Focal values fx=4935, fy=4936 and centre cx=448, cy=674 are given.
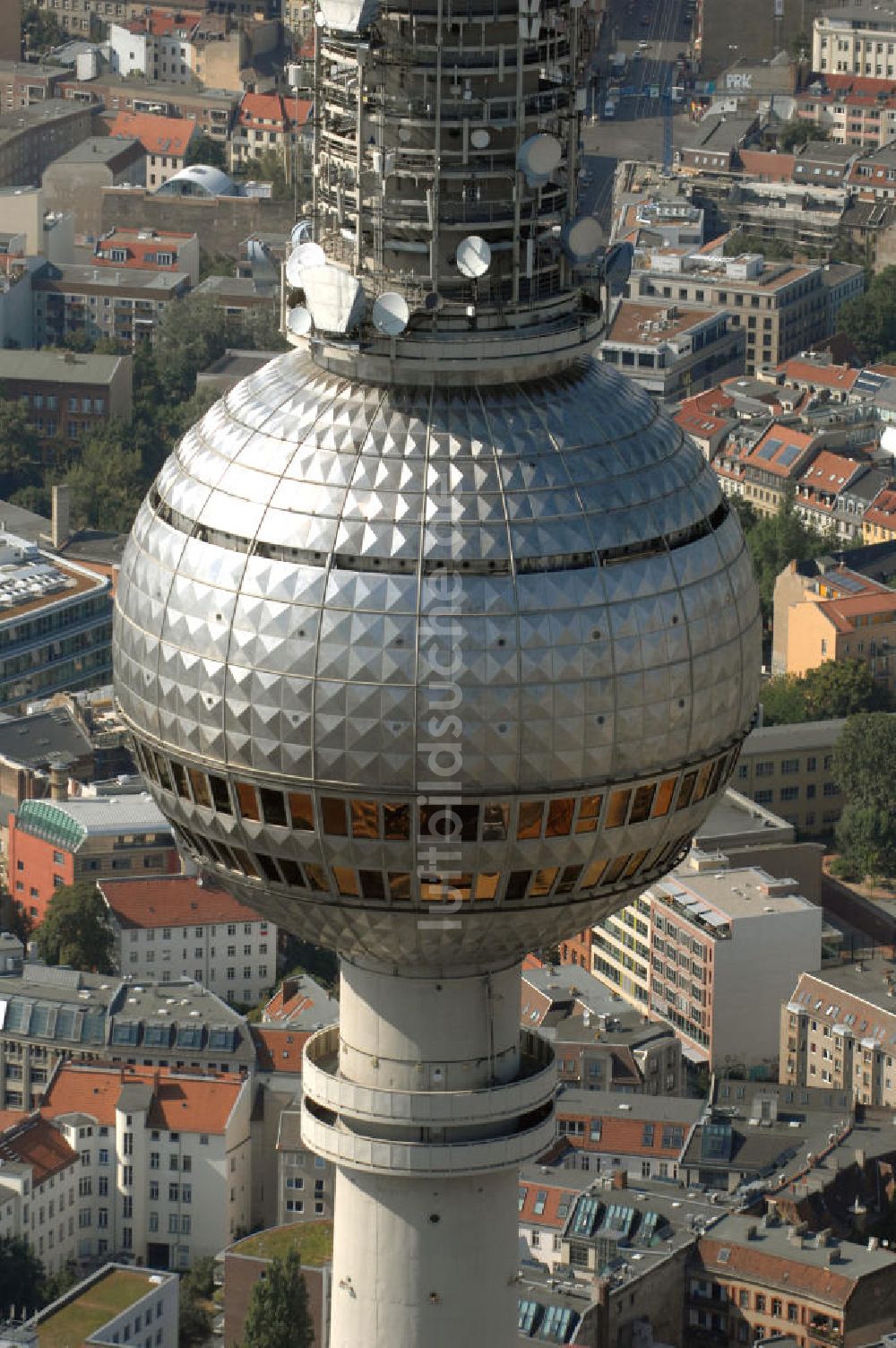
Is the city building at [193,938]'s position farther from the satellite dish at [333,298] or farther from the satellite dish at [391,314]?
the satellite dish at [391,314]

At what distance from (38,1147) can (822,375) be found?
256 feet

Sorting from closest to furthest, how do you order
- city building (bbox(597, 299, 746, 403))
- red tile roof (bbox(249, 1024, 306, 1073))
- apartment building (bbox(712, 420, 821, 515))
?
red tile roof (bbox(249, 1024, 306, 1073)) → apartment building (bbox(712, 420, 821, 515)) → city building (bbox(597, 299, 746, 403))

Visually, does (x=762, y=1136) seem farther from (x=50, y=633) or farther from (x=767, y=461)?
(x=767, y=461)

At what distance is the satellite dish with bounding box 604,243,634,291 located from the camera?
5519cm

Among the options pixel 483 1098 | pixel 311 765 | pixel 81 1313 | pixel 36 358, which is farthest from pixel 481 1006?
pixel 36 358

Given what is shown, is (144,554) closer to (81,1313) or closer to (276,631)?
(276,631)

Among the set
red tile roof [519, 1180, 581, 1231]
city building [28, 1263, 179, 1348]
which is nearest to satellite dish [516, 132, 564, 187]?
city building [28, 1263, 179, 1348]

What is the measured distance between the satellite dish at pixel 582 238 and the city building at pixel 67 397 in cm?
13900

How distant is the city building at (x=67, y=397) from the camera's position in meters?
194

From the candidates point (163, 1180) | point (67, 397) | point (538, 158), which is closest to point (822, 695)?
point (163, 1180)

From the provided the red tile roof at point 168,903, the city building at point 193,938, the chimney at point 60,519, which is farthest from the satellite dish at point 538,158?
the chimney at point 60,519

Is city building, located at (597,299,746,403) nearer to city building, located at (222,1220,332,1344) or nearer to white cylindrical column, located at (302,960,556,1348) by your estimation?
city building, located at (222,1220,332,1344)

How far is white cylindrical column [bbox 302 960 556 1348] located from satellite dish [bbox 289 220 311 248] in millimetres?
8293

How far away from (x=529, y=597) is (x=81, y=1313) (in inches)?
2499
